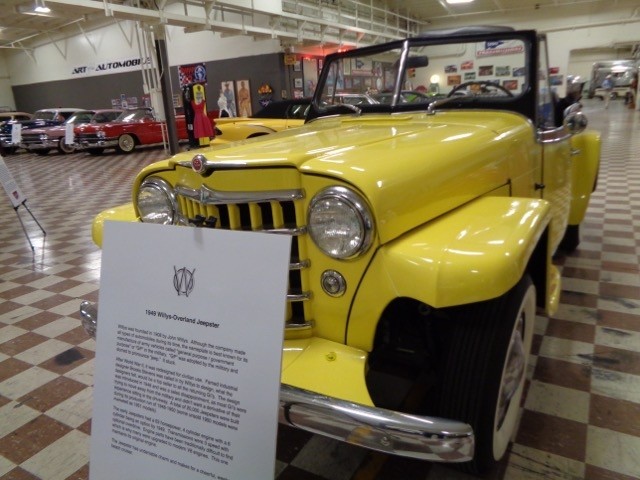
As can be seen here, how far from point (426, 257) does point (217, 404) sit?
68cm

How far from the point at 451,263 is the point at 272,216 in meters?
0.63

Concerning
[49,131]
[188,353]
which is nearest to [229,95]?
[49,131]

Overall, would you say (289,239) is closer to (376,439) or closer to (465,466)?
(376,439)

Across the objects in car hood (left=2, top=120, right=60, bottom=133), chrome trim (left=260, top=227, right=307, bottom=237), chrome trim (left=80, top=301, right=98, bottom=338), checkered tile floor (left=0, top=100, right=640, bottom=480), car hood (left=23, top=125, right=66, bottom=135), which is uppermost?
car hood (left=2, top=120, right=60, bottom=133)

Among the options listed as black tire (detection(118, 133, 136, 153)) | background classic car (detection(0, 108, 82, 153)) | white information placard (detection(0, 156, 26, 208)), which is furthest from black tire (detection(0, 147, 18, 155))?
white information placard (detection(0, 156, 26, 208))

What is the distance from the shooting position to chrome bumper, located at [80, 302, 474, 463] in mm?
1189

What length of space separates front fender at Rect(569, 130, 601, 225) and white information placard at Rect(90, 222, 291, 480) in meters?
3.27

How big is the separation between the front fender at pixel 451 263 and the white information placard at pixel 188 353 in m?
0.44

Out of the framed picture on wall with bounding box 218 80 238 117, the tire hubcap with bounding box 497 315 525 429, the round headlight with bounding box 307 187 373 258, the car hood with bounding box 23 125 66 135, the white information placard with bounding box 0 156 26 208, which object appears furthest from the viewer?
the framed picture on wall with bounding box 218 80 238 117

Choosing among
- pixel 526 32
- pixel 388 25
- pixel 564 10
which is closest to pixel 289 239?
pixel 526 32

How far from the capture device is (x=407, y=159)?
5.29 feet

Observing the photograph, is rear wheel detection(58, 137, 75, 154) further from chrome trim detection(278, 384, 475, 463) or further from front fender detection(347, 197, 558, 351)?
chrome trim detection(278, 384, 475, 463)

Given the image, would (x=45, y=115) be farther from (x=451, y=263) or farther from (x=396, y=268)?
(x=451, y=263)

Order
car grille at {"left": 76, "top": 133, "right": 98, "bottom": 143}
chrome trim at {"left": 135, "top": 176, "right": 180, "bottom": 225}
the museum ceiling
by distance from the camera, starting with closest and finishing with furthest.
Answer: chrome trim at {"left": 135, "top": 176, "right": 180, "bottom": 225}
the museum ceiling
car grille at {"left": 76, "top": 133, "right": 98, "bottom": 143}
